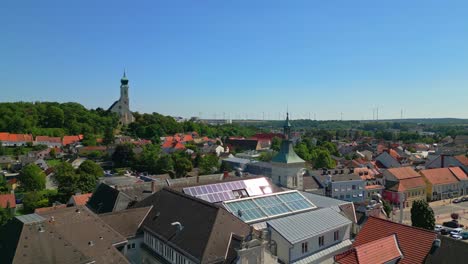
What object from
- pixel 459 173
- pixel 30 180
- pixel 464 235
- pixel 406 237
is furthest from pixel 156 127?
pixel 406 237

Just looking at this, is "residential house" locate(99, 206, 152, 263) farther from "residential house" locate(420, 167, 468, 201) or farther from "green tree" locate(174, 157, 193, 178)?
"residential house" locate(420, 167, 468, 201)

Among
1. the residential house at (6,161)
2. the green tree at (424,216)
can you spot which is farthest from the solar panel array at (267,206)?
the residential house at (6,161)

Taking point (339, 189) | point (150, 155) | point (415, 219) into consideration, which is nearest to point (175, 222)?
point (415, 219)

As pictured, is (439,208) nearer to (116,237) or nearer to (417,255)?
(417,255)

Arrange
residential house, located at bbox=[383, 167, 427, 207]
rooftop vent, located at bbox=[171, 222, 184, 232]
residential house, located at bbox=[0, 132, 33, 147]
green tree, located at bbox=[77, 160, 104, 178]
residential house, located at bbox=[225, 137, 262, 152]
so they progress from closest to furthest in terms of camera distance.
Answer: rooftop vent, located at bbox=[171, 222, 184, 232]
green tree, located at bbox=[77, 160, 104, 178]
residential house, located at bbox=[383, 167, 427, 207]
residential house, located at bbox=[0, 132, 33, 147]
residential house, located at bbox=[225, 137, 262, 152]

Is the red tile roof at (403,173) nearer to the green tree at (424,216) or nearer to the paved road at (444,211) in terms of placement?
the paved road at (444,211)

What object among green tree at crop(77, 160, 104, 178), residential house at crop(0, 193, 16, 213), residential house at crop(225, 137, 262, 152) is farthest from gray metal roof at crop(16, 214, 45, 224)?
residential house at crop(225, 137, 262, 152)

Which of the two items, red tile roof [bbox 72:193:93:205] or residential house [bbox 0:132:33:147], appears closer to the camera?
red tile roof [bbox 72:193:93:205]
